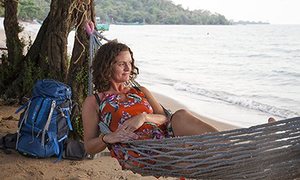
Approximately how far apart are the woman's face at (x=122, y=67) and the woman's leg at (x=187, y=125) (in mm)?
335

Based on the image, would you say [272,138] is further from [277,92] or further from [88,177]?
[277,92]

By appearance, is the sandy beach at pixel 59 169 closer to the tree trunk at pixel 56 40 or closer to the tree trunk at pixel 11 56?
the tree trunk at pixel 56 40

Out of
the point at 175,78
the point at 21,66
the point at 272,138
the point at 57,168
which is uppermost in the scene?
the point at 272,138

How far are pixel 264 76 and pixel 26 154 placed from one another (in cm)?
862

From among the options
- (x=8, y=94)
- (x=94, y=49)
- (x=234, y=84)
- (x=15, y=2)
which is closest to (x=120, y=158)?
(x=94, y=49)

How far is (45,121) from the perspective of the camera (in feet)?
8.47

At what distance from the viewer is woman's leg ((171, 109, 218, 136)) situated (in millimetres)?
1734

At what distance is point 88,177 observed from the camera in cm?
253

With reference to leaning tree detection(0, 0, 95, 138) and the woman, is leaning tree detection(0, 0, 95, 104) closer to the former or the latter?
leaning tree detection(0, 0, 95, 138)

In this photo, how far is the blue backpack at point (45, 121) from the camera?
2.59m

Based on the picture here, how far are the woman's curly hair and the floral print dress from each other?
88 millimetres

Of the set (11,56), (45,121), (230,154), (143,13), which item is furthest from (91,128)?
(143,13)

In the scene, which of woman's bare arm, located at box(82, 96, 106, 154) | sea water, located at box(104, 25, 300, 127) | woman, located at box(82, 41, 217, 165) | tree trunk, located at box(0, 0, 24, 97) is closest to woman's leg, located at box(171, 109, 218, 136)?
woman, located at box(82, 41, 217, 165)

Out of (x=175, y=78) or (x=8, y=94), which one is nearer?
(x=8, y=94)
